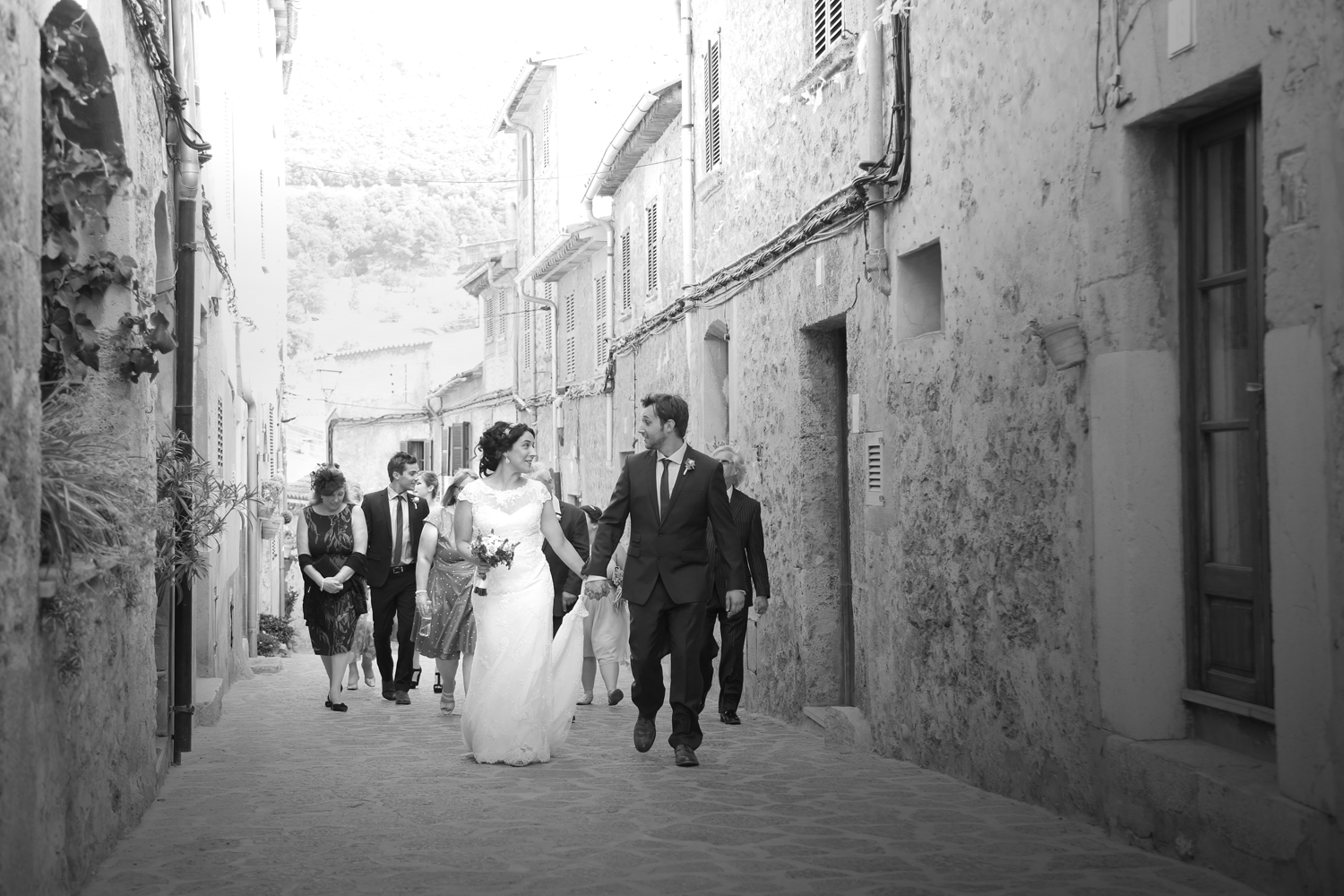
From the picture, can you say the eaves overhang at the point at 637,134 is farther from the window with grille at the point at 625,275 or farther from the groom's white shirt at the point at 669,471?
the groom's white shirt at the point at 669,471

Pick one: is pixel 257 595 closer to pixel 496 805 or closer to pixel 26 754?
pixel 496 805

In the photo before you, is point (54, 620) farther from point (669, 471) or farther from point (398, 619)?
point (398, 619)

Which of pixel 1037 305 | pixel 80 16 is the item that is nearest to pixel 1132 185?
pixel 1037 305

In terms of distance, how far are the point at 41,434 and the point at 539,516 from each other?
4314 mm

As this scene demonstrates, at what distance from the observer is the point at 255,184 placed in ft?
63.0

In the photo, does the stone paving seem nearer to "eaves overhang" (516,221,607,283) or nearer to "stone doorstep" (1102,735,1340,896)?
"stone doorstep" (1102,735,1340,896)

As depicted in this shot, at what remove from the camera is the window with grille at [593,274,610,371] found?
23.2m

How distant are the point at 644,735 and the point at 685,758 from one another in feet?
1.72

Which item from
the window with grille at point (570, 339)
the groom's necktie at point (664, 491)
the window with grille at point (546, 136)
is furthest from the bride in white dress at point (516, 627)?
the window with grille at point (546, 136)

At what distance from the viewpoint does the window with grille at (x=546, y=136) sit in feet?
93.7

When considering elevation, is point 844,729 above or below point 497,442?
below

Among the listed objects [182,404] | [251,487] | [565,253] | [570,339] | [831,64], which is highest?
[565,253]

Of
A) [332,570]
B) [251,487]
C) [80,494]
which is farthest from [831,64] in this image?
[251,487]

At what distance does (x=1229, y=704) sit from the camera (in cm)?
561
